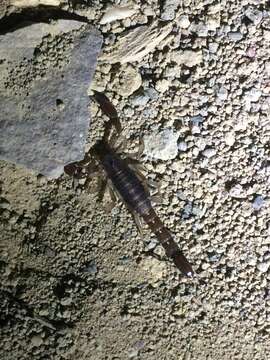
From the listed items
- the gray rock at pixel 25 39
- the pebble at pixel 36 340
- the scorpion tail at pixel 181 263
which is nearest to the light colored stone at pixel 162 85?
the gray rock at pixel 25 39

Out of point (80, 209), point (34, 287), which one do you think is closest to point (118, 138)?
point (80, 209)

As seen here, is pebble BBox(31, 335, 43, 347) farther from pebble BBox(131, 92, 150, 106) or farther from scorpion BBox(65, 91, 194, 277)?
pebble BBox(131, 92, 150, 106)

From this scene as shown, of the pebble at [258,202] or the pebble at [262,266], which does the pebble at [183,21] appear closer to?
the pebble at [258,202]

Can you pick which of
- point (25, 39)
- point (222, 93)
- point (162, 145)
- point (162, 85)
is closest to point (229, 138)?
point (222, 93)

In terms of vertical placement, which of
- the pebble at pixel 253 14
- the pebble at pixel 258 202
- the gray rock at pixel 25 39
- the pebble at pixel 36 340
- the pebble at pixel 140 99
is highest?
the gray rock at pixel 25 39

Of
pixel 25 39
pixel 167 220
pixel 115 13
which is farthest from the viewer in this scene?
pixel 167 220

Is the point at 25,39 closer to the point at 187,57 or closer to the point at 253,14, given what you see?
the point at 187,57

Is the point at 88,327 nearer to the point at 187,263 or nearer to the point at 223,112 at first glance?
the point at 187,263
